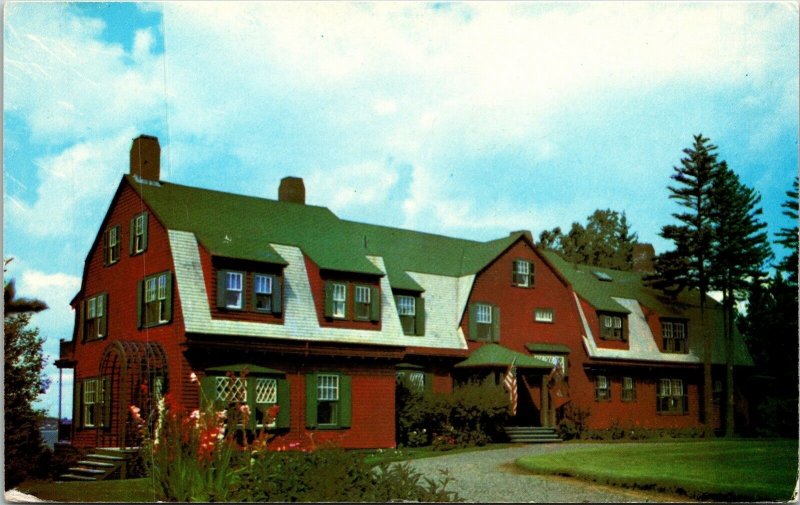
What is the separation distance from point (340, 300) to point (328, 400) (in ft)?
9.59

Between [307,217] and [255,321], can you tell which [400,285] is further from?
[255,321]

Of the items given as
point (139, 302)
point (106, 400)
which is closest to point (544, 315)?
point (139, 302)

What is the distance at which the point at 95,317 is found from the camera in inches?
952

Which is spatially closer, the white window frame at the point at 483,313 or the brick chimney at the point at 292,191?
the brick chimney at the point at 292,191

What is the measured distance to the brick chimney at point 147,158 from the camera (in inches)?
715

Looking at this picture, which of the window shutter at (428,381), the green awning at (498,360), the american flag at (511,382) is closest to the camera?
the american flag at (511,382)

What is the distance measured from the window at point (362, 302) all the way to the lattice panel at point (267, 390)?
362 cm

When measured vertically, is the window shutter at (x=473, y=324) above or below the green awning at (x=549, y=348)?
above

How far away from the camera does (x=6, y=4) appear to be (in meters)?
13.9

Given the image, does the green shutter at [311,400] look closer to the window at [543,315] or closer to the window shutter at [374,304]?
the window shutter at [374,304]

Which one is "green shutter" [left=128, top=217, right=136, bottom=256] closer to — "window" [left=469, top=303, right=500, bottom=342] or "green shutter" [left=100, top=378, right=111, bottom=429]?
"green shutter" [left=100, top=378, right=111, bottom=429]

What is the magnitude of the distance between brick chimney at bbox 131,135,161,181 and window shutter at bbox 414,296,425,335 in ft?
35.2

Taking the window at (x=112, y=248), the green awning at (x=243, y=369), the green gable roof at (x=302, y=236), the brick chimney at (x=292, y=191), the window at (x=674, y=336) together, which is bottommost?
the green awning at (x=243, y=369)

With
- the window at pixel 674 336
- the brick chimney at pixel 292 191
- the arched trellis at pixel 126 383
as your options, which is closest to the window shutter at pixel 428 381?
the brick chimney at pixel 292 191
